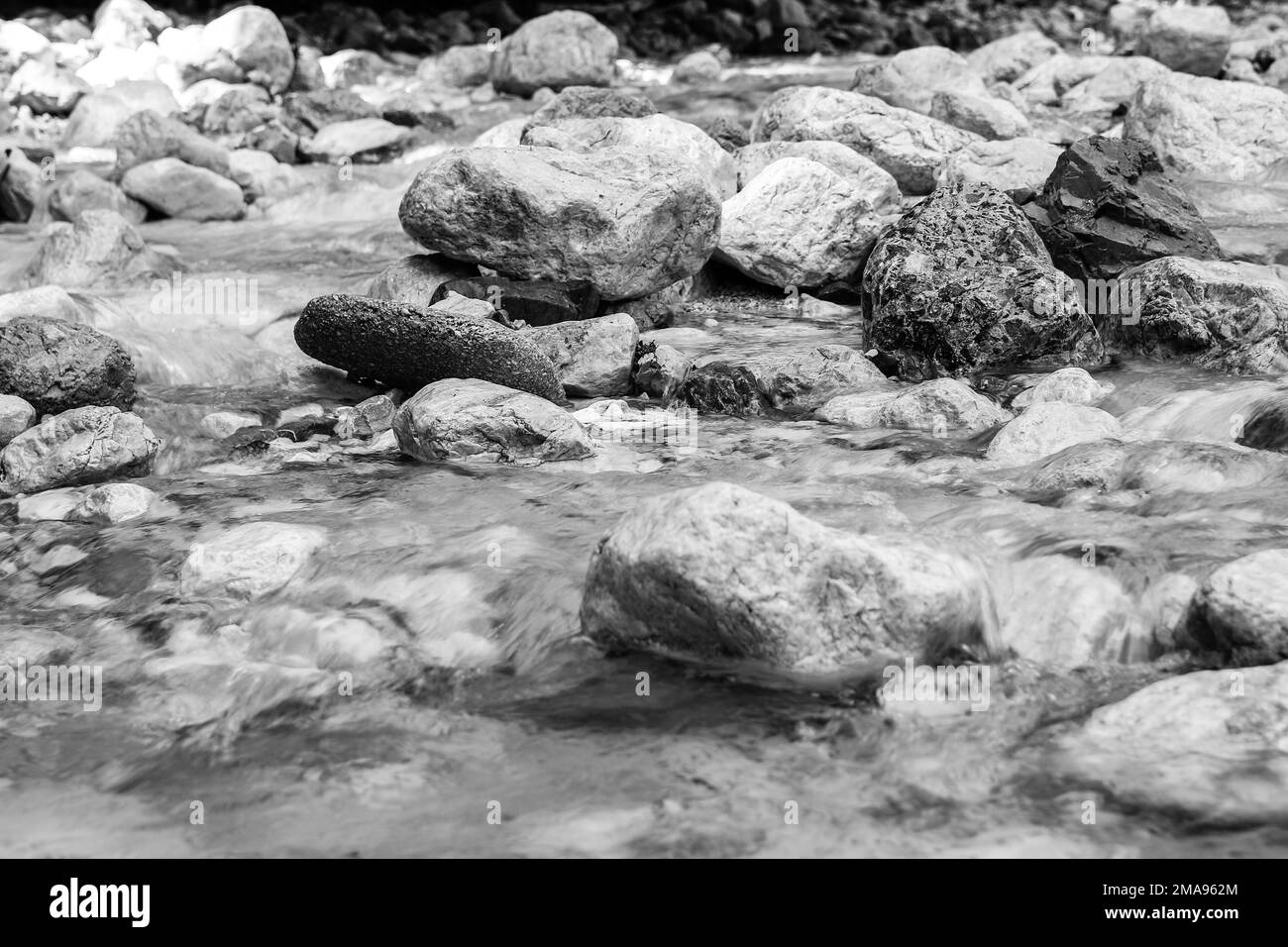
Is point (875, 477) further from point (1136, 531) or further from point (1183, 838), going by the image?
point (1183, 838)

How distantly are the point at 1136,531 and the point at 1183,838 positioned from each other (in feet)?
5.70

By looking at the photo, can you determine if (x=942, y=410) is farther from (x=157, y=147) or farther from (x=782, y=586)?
(x=157, y=147)

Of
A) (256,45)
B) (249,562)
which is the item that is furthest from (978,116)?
(256,45)

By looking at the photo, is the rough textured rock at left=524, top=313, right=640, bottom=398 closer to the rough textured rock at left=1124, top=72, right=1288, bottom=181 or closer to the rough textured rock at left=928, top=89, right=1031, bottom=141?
the rough textured rock at left=928, top=89, right=1031, bottom=141

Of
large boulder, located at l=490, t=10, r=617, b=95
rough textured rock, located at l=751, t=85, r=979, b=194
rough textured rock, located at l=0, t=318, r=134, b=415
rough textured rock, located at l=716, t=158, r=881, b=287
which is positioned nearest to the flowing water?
rough textured rock, located at l=0, t=318, r=134, b=415

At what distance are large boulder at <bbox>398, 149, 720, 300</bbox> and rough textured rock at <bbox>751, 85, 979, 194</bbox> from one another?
9.78ft

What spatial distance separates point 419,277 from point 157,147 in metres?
6.25

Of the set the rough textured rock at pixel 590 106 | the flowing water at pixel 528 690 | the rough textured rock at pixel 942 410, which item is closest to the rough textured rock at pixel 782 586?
the flowing water at pixel 528 690

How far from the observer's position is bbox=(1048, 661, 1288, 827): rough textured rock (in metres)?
3.53

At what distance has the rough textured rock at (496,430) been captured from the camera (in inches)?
256

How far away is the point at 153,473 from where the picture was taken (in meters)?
6.85

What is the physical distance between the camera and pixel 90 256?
9.94 meters

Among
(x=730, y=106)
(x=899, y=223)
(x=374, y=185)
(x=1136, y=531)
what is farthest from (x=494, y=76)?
(x=1136, y=531)

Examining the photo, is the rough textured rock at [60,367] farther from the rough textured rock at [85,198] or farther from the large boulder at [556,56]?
the large boulder at [556,56]
